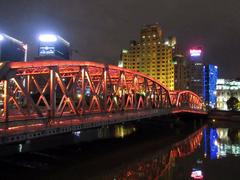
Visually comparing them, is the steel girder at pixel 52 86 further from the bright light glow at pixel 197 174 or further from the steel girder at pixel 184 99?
the steel girder at pixel 184 99

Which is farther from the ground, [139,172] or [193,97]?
[193,97]

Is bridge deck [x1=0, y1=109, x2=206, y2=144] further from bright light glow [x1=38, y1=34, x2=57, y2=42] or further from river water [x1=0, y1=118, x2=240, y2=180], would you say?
bright light glow [x1=38, y1=34, x2=57, y2=42]

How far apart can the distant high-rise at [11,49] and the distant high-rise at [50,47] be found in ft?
55.1

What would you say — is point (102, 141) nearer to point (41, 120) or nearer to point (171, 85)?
point (41, 120)

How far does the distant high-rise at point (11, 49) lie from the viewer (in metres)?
119

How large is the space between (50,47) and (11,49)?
31297mm

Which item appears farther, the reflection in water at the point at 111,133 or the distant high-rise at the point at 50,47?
the distant high-rise at the point at 50,47

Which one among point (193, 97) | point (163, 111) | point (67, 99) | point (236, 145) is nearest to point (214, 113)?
point (193, 97)

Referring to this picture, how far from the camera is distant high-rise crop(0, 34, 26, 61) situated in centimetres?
11919

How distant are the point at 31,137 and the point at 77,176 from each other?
6.46 metres

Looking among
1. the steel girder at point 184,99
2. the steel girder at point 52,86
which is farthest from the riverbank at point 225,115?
the steel girder at point 52,86

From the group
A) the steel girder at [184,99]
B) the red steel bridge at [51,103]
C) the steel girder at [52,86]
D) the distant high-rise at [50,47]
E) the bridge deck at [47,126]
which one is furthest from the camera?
the distant high-rise at [50,47]

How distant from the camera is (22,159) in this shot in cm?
4100

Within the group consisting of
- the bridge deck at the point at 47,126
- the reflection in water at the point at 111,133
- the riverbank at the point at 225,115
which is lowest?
the reflection in water at the point at 111,133
